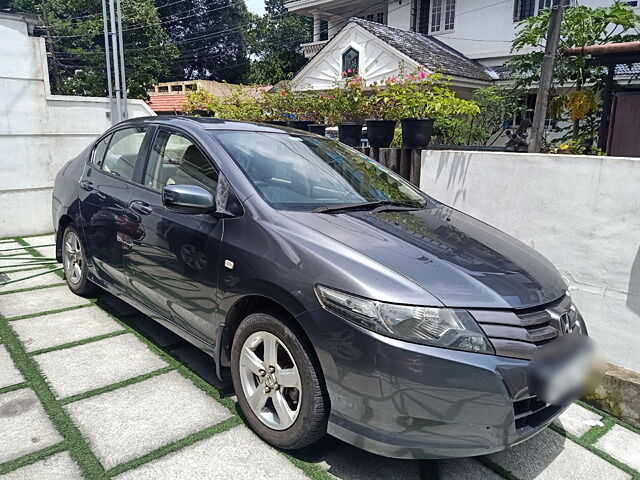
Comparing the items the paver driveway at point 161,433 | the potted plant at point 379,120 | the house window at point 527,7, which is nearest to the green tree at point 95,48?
the house window at point 527,7

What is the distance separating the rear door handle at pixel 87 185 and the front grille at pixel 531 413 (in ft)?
10.9

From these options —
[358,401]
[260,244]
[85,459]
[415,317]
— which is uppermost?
[260,244]

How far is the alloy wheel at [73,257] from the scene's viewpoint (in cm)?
407

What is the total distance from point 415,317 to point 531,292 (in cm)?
63

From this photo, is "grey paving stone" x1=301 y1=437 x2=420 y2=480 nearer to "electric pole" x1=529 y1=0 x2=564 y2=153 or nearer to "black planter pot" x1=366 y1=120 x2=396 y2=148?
"electric pole" x1=529 y1=0 x2=564 y2=153

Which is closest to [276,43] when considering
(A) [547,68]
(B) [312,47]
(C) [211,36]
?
(C) [211,36]

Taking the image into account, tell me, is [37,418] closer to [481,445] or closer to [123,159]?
[123,159]

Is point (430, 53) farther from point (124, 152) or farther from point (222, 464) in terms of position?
point (222, 464)

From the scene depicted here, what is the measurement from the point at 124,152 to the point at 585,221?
3.49 m

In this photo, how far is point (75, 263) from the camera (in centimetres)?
420

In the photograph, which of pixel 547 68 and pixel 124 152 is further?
pixel 547 68

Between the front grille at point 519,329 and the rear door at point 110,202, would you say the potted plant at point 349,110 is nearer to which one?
the rear door at point 110,202

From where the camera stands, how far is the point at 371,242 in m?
2.18

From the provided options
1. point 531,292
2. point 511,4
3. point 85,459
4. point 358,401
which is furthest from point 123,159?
point 511,4
